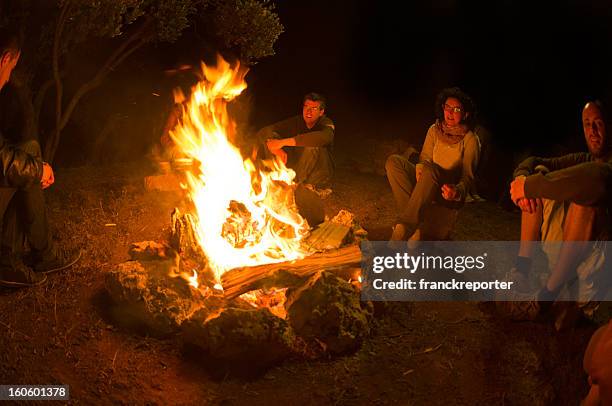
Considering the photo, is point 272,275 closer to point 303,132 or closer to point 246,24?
point 303,132

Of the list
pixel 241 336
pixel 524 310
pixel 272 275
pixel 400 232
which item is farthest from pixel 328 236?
pixel 524 310

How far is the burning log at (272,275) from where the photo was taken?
5094 mm

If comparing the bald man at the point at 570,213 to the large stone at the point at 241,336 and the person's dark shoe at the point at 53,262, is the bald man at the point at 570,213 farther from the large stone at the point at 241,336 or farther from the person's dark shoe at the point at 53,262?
the person's dark shoe at the point at 53,262

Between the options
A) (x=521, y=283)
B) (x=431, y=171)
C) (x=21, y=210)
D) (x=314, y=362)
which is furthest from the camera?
(x=431, y=171)

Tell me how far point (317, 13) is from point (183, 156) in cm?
1179

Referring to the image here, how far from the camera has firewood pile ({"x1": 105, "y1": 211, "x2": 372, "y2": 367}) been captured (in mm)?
4406

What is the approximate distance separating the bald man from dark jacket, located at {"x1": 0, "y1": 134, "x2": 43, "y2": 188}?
4527 millimetres

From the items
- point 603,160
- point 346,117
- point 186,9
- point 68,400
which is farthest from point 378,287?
point 346,117

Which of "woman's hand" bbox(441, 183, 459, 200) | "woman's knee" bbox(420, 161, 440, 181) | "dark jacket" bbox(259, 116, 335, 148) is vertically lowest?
"woman's hand" bbox(441, 183, 459, 200)

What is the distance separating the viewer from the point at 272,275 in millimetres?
5129

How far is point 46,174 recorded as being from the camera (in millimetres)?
A: 5340

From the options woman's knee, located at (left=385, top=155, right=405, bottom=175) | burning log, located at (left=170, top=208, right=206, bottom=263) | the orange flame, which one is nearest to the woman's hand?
woman's knee, located at (left=385, top=155, right=405, bottom=175)

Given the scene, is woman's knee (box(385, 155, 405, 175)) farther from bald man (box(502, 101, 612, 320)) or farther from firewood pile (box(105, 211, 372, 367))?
bald man (box(502, 101, 612, 320))

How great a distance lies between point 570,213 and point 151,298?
3824 millimetres
